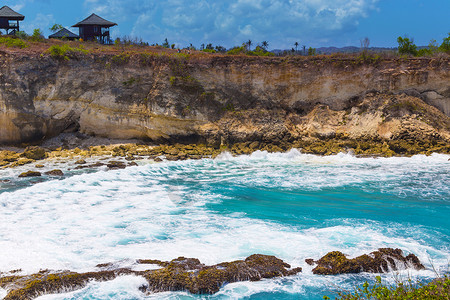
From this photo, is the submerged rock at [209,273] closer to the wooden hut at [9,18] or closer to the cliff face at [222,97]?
the cliff face at [222,97]

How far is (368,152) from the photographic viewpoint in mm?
23625

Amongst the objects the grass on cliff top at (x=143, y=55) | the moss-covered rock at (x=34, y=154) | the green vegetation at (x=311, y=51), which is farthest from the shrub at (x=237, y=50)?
the moss-covered rock at (x=34, y=154)

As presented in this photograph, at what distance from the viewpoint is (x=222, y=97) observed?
88.6 feet

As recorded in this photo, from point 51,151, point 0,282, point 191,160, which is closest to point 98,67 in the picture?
point 51,151

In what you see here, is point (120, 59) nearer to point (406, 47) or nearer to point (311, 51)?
point (311, 51)

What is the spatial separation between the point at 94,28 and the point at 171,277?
3110cm

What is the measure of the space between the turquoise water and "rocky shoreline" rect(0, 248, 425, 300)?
0.62 feet

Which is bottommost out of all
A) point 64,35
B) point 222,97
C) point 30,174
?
point 30,174

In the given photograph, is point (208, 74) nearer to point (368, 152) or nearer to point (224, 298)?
point (368, 152)

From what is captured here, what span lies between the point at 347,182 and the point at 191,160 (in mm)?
9854

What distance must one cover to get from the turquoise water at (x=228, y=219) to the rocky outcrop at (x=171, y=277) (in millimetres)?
189

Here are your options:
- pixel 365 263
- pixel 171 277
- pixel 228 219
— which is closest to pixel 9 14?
pixel 228 219

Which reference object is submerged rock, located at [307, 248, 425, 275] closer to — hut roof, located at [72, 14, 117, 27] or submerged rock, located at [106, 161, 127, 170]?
submerged rock, located at [106, 161, 127, 170]

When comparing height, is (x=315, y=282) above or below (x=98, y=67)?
below
